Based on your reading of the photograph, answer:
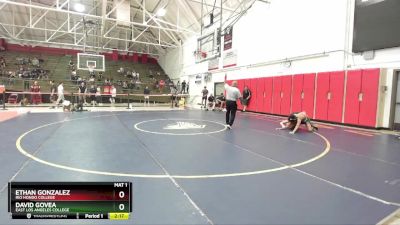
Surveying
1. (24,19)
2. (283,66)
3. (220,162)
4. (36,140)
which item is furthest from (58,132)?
(24,19)

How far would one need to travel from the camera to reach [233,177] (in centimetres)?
381

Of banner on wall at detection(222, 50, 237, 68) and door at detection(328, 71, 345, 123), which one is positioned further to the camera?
banner on wall at detection(222, 50, 237, 68)

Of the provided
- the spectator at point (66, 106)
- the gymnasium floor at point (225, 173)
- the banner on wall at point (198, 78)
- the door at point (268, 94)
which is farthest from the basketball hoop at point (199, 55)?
the gymnasium floor at point (225, 173)

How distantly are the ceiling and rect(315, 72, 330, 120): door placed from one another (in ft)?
24.5

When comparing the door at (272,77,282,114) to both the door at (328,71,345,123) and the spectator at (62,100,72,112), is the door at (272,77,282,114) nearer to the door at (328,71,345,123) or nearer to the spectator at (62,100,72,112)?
the door at (328,71,345,123)

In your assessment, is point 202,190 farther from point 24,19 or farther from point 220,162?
point 24,19

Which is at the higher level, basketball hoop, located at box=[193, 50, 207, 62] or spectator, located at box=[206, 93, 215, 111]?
basketball hoop, located at box=[193, 50, 207, 62]

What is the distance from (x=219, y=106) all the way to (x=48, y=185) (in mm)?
16569

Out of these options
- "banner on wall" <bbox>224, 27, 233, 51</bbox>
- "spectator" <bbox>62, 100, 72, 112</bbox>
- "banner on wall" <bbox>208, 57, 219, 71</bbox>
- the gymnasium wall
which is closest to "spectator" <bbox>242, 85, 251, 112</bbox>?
the gymnasium wall

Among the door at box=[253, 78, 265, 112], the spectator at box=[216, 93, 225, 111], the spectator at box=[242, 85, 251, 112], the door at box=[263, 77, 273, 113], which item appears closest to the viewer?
the door at box=[263, 77, 273, 113]

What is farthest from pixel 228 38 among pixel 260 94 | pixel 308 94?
pixel 308 94

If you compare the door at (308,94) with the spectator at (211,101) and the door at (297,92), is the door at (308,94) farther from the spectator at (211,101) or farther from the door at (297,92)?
the spectator at (211,101)

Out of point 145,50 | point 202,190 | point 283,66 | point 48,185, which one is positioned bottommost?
point 202,190

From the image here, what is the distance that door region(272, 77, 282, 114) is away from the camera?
44.1ft
